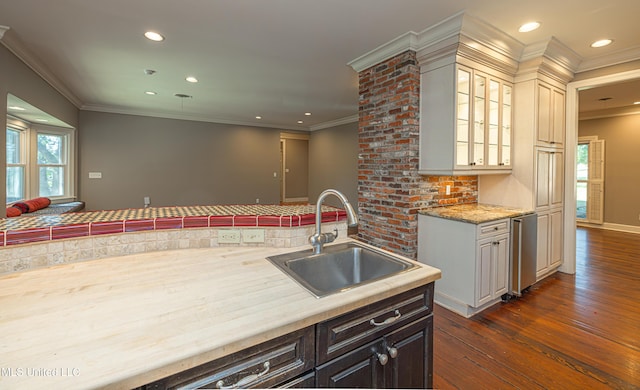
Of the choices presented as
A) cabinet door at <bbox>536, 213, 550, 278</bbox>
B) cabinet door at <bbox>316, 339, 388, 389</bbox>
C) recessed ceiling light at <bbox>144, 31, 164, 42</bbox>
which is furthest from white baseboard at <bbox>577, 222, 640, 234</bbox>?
recessed ceiling light at <bbox>144, 31, 164, 42</bbox>

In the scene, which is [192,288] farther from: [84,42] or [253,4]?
[84,42]

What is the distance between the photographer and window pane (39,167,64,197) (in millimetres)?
4801

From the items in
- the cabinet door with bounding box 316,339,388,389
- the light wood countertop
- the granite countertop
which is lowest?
the cabinet door with bounding box 316,339,388,389

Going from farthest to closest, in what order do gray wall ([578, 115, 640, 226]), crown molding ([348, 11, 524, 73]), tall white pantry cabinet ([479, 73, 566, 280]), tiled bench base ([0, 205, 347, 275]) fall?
gray wall ([578, 115, 640, 226]) < tall white pantry cabinet ([479, 73, 566, 280]) < crown molding ([348, 11, 524, 73]) < tiled bench base ([0, 205, 347, 275])

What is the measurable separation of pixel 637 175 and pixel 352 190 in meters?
5.57

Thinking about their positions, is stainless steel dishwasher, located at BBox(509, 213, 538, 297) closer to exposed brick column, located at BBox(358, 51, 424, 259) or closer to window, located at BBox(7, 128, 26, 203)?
exposed brick column, located at BBox(358, 51, 424, 259)

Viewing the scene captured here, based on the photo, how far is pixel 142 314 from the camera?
0.91m

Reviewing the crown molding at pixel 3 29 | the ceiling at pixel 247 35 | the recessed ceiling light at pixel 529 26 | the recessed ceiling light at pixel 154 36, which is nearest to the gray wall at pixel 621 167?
the ceiling at pixel 247 35

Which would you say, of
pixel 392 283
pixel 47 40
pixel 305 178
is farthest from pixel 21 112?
pixel 305 178

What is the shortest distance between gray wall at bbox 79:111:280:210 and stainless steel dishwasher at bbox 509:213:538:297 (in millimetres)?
5922

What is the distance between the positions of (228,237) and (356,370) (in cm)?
97

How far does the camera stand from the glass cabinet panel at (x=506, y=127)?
10.4 ft

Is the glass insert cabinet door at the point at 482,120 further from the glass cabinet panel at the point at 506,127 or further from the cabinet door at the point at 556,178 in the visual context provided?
the cabinet door at the point at 556,178

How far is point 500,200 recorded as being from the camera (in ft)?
11.0
